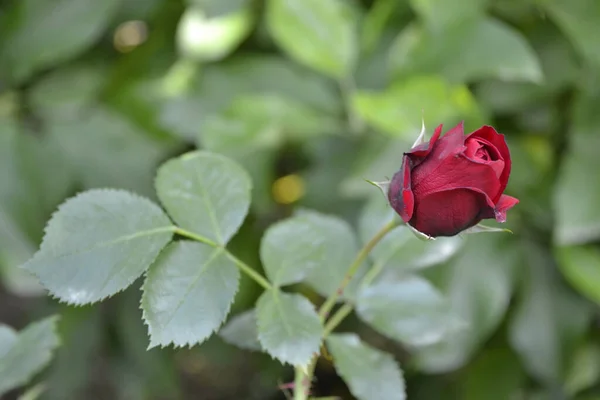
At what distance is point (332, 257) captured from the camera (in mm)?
378

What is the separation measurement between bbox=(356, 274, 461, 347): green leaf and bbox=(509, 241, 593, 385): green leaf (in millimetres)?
345

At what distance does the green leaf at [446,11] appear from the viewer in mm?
655

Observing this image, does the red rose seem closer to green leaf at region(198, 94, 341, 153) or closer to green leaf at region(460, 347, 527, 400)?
green leaf at region(198, 94, 341, 153)

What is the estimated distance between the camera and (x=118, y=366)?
2.96 feet

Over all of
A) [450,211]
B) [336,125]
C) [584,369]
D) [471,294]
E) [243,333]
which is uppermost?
[450,211]

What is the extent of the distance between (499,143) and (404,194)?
4 cm

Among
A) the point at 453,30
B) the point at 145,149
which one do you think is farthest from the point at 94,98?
the point at 453,30

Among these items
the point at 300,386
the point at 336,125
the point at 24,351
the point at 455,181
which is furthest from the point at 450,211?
the point at 336,125

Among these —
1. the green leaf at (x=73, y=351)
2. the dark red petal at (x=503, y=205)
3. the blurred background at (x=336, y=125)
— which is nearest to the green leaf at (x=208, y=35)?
the blurred background at (x=336, y=125)

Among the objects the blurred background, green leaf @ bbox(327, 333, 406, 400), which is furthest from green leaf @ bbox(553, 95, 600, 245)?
green leaf @ bbox(327, 333, 406, 400)

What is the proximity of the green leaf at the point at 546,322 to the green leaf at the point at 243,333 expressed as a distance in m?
0.43

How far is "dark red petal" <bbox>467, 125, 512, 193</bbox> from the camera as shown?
0.24 m

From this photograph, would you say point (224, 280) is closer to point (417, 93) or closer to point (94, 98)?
point (417, 93)

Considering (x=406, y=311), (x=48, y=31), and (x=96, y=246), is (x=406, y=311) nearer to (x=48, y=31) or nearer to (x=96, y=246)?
(x=96, y=246)
